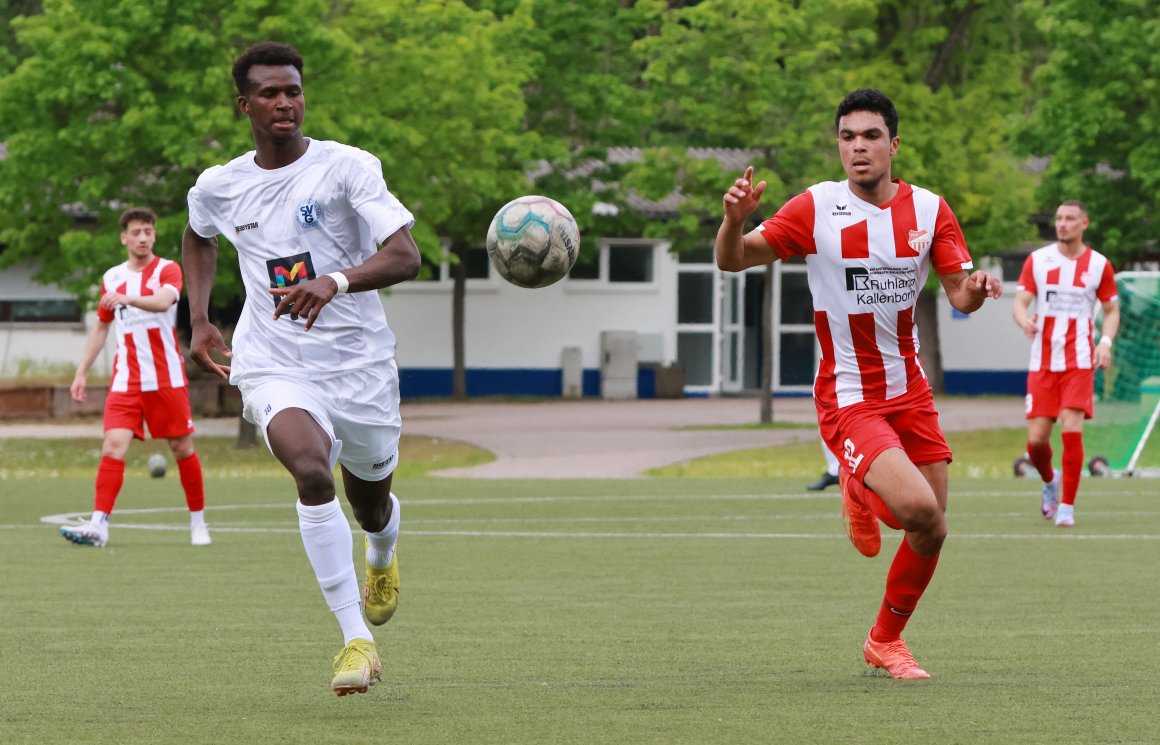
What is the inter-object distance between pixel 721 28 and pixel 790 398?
14.5 m

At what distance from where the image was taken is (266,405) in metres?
7.32

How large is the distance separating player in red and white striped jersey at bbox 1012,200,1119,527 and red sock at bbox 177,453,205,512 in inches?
253

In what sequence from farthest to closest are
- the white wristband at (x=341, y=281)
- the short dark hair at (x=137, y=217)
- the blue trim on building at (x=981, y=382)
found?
the blue trim on building at (x=981, y=382) → the short dark hair at (x=137, y=217) → the white wristband at (x=341, y=281)

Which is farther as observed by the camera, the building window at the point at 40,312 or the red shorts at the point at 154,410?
the building window at the point at 40,312

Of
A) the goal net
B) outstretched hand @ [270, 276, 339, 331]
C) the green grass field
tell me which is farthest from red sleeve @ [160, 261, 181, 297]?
the goal net

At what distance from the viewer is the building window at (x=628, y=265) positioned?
46.1m

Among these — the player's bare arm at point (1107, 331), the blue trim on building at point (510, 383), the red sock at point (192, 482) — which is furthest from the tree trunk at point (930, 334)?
the red sock at point (192, 482)

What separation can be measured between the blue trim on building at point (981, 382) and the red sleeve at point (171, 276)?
3630cm

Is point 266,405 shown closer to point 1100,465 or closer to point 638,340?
point 1100,465

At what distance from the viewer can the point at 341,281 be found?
6969mm

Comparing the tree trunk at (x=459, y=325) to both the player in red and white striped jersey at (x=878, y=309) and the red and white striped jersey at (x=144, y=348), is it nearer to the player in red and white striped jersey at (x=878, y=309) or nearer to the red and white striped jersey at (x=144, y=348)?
the red and white striped jersey at (x=144, y=348)

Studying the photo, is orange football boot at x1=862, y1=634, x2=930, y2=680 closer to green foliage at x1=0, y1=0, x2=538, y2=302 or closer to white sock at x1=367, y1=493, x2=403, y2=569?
white sock at x1=367, y1=493, x2=403, y2=569

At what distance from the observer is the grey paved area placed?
26766 mm

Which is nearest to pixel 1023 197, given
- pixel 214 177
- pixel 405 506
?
pixel 405 506
